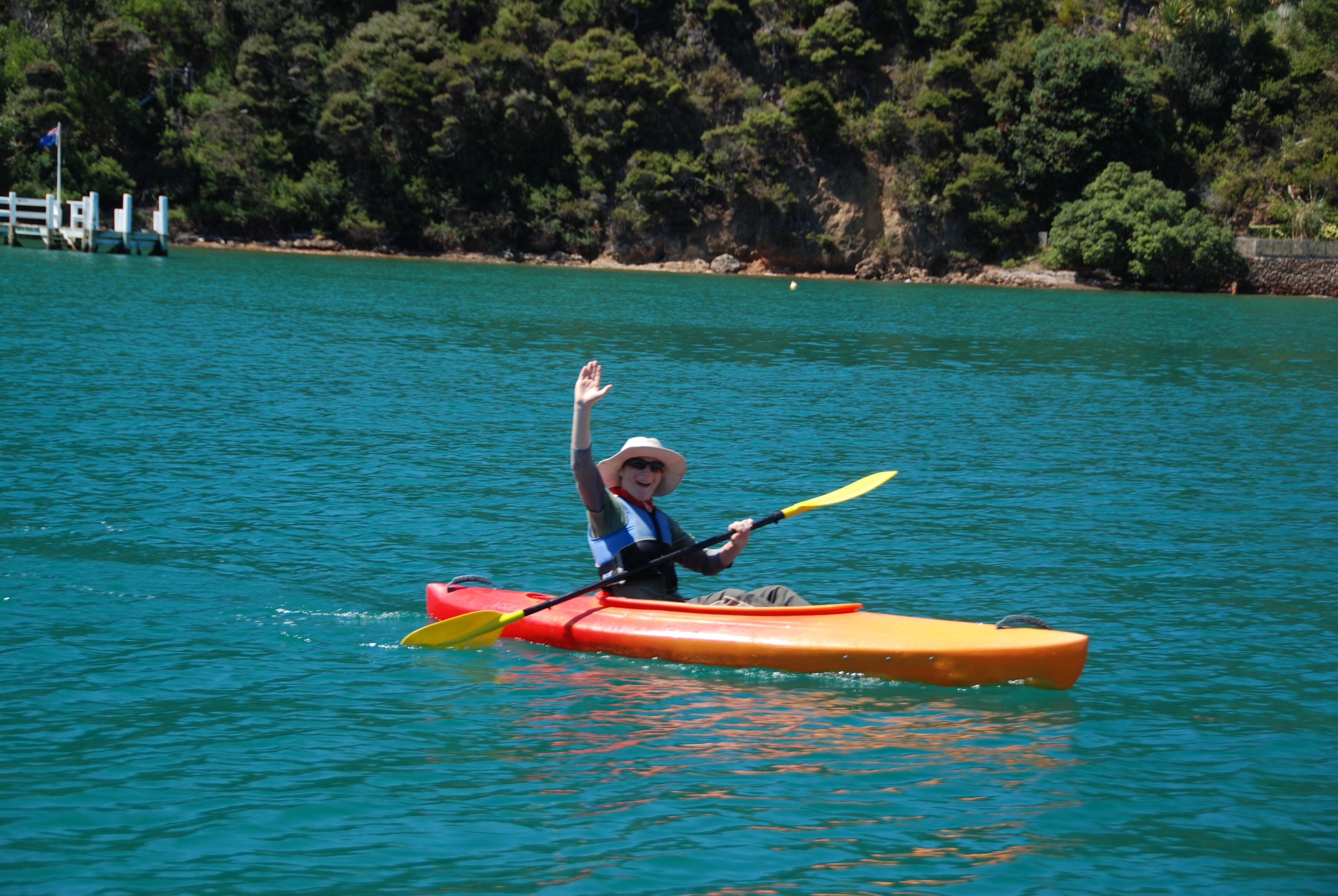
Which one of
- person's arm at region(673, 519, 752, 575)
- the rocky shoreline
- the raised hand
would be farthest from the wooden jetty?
the raised hand

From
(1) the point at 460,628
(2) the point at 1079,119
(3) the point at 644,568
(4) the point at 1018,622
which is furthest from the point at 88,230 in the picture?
(4) the point at 1018,622

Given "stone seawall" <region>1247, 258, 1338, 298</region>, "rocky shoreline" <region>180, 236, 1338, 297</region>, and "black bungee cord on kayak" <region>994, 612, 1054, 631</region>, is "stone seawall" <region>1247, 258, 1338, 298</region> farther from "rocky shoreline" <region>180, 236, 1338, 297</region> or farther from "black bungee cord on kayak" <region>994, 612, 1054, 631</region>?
"black bungee cord on kayak" <region>994, 612, 1054, 631</region>

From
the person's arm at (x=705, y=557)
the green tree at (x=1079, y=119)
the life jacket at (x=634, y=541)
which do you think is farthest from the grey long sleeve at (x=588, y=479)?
the green tree at (x=1079, y=119)

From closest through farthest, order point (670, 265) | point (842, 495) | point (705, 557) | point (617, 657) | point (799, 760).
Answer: point (799, 760) → point (617, 657) → point (705, 557) → point (842, 495) → point (670, 265)

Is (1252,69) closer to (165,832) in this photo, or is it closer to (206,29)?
(206,29)

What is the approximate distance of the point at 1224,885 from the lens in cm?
490

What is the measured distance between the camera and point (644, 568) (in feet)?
23.7

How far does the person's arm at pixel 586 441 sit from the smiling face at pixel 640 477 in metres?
0.29

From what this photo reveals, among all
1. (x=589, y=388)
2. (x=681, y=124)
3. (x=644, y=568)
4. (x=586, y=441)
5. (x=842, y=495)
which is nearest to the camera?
(x=589, y=388)

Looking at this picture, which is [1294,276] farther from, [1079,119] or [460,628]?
[460,628]

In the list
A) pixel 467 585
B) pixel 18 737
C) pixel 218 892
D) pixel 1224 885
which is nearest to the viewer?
pixel 218 892

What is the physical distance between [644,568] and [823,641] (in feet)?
3.72

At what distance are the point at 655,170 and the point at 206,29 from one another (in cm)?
2573

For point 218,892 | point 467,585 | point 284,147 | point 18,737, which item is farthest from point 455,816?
point 284,147
